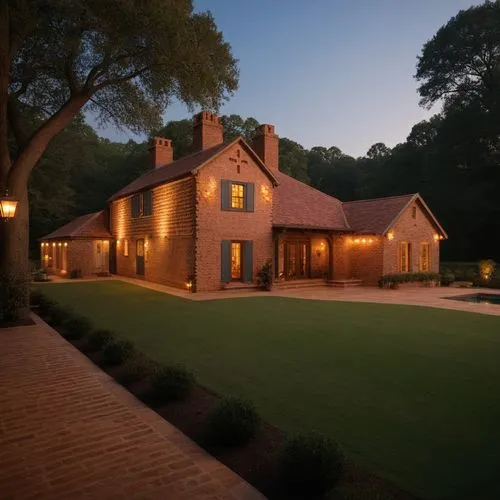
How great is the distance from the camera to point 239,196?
61.4ft

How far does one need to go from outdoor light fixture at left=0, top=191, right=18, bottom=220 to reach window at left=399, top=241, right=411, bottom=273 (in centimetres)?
1936

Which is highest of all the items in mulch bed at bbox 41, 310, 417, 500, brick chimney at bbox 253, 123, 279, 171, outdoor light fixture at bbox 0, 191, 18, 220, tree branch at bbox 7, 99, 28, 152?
brick chimney at bbox 253, 123, 279, 171

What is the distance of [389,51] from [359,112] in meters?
85.4

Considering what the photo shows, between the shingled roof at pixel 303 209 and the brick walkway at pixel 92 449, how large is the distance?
15.3 meters

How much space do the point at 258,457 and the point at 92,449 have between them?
5.39ft

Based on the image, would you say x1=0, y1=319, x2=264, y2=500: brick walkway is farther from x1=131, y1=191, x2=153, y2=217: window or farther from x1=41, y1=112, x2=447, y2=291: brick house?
x1=131, y1=191, x2=153, y2=217: window

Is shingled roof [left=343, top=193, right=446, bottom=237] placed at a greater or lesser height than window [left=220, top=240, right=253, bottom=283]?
greater

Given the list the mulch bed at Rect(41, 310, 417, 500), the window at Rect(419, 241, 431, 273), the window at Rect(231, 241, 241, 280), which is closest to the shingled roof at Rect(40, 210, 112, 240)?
the window at Rect(231, 241, 241, 280)

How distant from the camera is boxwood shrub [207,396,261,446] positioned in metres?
3.79

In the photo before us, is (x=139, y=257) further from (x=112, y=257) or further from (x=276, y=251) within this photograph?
(x=276, y=251)

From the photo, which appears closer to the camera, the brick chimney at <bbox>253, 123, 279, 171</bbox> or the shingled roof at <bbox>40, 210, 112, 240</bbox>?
the brick chimney at <bbox>253, 123, 279, 171</bbox>

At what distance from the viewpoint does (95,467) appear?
3389 millimetres

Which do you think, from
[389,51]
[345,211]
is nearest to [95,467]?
[345,211]

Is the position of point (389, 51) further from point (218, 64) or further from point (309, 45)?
point (218, 64)
